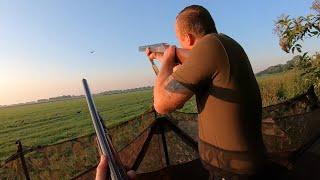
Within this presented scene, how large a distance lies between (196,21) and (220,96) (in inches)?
19.0

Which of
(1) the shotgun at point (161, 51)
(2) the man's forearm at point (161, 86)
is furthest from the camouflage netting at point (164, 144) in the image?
(2) the man's forearm at point (161, 86)

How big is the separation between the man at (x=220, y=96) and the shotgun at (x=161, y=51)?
0.40 ft

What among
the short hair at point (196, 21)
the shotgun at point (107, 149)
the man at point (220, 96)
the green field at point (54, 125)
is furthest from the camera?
the green field at point (54, 125)

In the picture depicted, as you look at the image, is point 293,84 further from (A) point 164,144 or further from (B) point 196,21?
(B) point 196,21

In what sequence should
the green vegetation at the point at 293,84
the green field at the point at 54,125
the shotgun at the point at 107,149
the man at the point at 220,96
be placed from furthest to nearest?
1. the green field at the point at 54,125
2. the green vegetation at the point at 293,84
3. the man at the point at 220,96
4. the shotgun at the point at 107,149

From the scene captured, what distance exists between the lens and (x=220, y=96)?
2562 millimetres

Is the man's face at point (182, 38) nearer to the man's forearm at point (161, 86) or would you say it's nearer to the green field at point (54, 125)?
the man's forearm at point (161, 86)

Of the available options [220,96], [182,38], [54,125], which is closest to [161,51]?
[182,38]

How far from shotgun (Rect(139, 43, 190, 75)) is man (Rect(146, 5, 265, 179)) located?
0.40 feet

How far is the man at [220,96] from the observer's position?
254 centimetres

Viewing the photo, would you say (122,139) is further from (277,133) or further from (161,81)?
(161,81)

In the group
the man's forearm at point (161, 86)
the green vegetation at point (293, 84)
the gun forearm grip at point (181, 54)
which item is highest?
the gun forearm grip at point (181, 54)

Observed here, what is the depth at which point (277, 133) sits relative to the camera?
4.74 m

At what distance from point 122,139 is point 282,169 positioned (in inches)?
109
